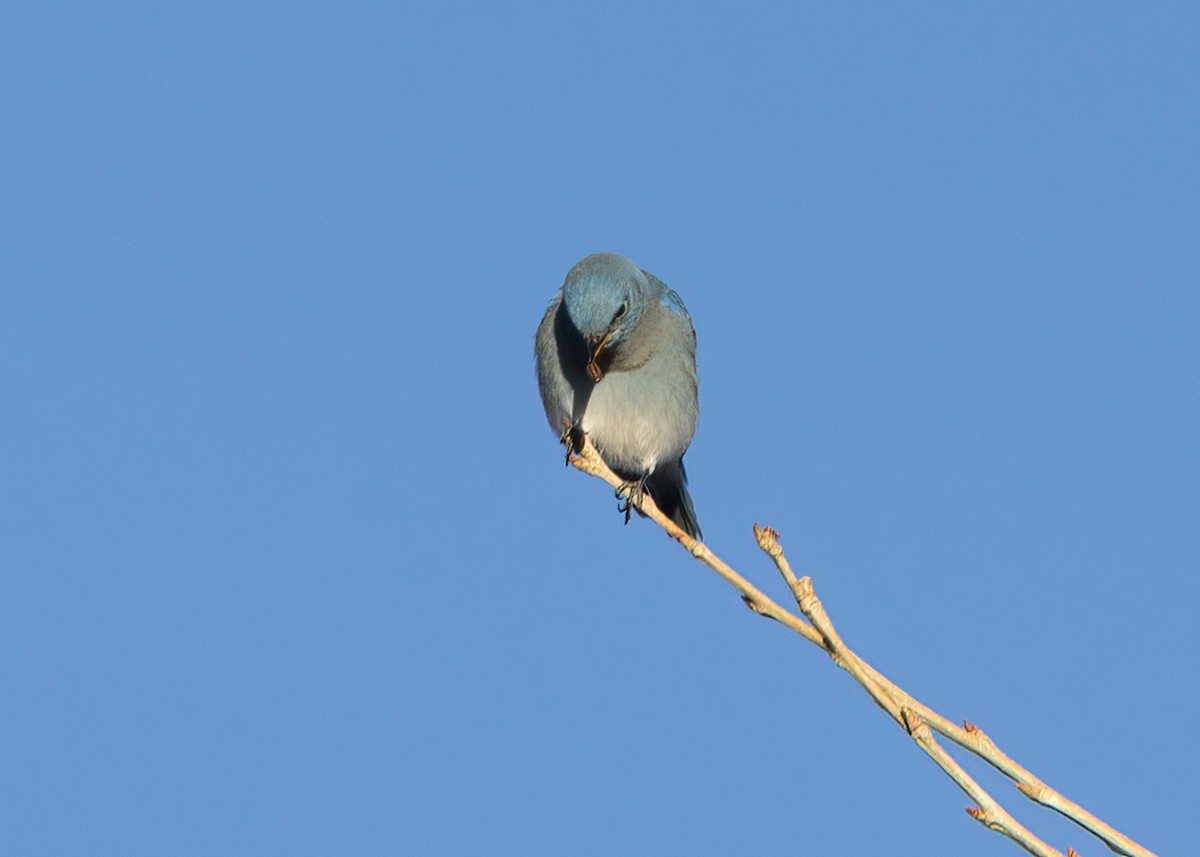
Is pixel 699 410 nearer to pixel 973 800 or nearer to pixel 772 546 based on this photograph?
pixel 772 546

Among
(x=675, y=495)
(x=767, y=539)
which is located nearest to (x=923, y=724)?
(x=767, y=539)

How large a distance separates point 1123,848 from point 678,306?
711 cm

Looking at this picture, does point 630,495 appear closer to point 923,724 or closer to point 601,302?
point 601,302

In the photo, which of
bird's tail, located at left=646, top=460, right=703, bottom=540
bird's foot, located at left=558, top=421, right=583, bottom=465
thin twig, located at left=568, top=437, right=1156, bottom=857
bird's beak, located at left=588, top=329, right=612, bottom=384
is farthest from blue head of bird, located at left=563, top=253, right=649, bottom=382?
thin twig, located at left=568, top=437, right=1156, bottom=857

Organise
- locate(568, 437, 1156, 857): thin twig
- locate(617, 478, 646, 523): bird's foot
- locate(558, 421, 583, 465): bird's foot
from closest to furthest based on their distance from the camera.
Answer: locate(568, 437, 1156, 857): thin twig → locate(617, 478, 646, 523): bird's foot → locate(558, 421, 583, 465): bird's foot

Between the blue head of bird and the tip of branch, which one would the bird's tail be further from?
the tip of branch

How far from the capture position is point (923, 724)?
3400 millimetres

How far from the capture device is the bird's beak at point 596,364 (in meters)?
8.61

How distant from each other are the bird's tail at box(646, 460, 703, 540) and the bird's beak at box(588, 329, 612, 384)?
152cm

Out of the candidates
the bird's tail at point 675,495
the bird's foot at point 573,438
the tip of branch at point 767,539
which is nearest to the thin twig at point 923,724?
the tip of branch at point 767,539

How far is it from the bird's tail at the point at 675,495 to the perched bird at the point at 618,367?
70 centimetres

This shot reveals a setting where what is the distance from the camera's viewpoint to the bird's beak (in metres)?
8.61

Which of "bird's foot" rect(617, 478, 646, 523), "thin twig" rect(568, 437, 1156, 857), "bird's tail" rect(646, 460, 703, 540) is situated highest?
"bird's tail" rect(646, 460, 703, 540)

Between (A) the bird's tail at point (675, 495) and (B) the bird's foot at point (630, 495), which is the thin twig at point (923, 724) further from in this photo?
(A) the bird's tail at point (675, 495)
